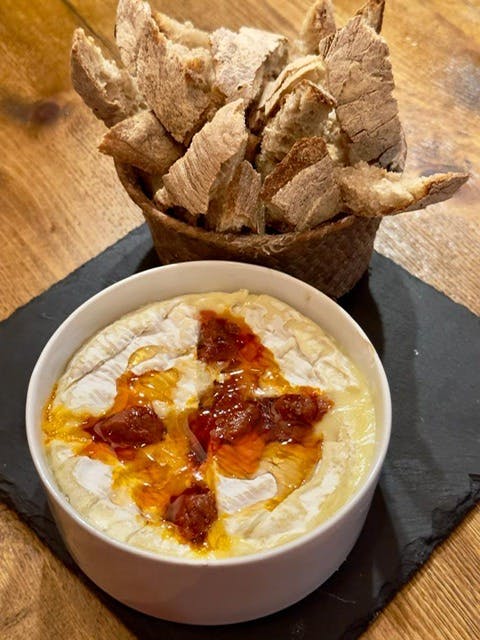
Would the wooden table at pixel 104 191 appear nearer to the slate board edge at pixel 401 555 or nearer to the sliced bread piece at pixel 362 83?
the slate board edge at pixel 401 555

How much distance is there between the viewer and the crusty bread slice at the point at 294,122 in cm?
124

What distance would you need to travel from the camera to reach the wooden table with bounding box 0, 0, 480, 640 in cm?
119

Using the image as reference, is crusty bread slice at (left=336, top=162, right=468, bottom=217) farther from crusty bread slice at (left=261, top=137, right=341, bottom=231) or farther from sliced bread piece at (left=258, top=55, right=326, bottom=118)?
sliced bread piece at (left=258, top=55, right=326, bottom=118)

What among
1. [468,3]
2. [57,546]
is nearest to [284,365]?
[57,546]

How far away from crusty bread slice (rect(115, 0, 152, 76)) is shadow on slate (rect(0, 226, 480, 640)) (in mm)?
376

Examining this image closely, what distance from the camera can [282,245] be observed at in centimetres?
130

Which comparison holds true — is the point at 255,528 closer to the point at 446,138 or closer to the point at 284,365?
the point at 284,365

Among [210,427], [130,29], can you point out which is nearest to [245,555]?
[210,427]

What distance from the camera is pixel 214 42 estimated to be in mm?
1364

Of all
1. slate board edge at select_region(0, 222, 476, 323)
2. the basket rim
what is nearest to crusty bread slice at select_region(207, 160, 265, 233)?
the basket rim

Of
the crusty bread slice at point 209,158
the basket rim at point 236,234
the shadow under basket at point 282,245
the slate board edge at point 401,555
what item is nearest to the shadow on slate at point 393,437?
the slate board edge at point 401,555

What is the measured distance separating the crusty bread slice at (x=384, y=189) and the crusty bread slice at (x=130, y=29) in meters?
0.40

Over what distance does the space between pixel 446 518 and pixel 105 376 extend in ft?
1.81

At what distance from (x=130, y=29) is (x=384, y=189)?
0.51 meters
